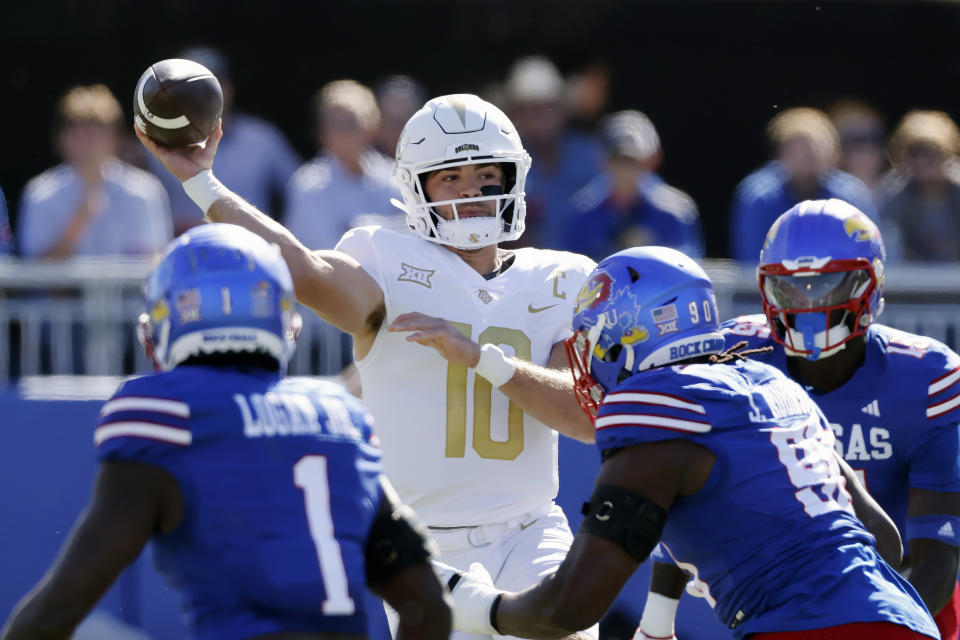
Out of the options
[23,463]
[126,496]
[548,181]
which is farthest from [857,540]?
[548,181]

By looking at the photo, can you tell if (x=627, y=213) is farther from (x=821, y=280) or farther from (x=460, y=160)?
(x=821, y=280)

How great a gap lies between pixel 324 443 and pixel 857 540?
1.26m

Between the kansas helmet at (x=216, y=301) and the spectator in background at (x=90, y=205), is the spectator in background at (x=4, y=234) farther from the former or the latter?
the kansas helmet at (x=216, y=301)

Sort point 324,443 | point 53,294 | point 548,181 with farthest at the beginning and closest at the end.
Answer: point 548,181
point 53,294
point 324,443

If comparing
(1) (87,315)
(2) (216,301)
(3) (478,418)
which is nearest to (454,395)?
(3) (478,418)

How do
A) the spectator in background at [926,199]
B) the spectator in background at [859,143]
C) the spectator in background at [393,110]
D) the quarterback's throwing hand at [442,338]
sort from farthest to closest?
the spectator in background at [859,143] < the spectator in background at [393,110] < the spectator in background at [926,199] < the quarterback's throwing hand at [442,338]

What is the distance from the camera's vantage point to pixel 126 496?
103 inches

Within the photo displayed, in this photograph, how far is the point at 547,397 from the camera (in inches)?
167

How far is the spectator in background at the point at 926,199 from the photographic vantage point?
8.65 m

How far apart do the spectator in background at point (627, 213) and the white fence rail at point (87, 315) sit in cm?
101

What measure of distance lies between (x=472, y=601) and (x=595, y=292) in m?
0.78

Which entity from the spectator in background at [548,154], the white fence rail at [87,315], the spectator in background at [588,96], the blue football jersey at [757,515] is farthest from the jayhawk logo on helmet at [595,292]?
the spectator in background at [588,96]

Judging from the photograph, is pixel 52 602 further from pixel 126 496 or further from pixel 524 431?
pixel 524 431

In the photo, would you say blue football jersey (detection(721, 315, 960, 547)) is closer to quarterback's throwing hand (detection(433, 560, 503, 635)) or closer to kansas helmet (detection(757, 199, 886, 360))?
kansas helmet (detection(757, 199, 886, 360))
